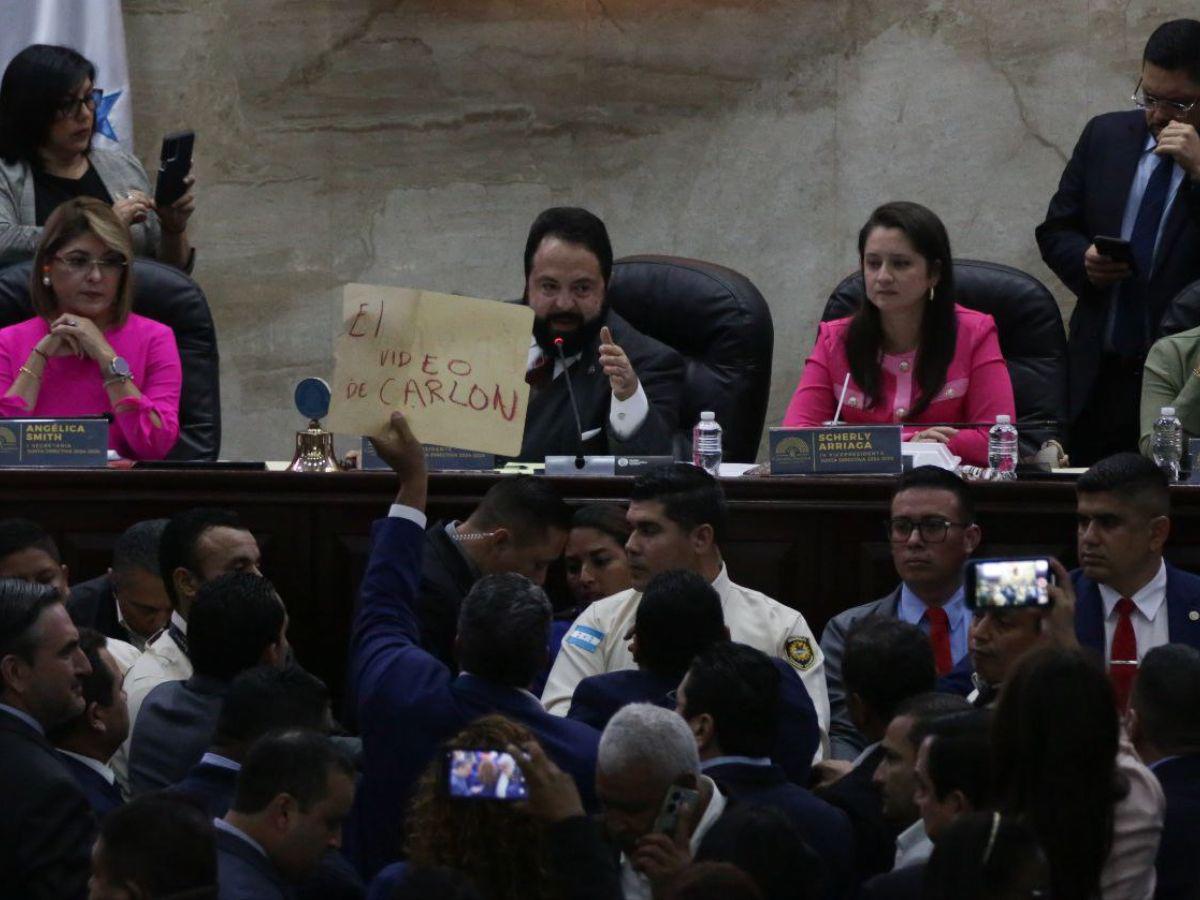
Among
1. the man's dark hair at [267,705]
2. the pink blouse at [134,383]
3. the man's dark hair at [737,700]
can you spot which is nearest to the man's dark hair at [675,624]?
the man's dark hair at [737,700]

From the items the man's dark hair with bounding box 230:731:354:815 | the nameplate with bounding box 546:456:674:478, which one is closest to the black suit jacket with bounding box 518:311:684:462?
the nameplate with bounding box 546:456:674:478

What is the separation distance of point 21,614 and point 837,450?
2221 mm

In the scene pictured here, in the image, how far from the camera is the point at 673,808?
131 inches

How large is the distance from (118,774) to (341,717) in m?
1.04

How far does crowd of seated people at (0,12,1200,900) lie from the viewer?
3.21 m

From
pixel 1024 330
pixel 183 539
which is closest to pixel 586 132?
pixel 1024 330

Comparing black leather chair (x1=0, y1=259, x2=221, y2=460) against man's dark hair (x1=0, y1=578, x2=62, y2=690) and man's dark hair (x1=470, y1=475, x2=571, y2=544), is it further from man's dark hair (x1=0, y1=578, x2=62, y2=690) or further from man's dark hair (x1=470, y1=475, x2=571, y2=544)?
man's dark hair (x1=0, y1=578, x2=62, y2=690)

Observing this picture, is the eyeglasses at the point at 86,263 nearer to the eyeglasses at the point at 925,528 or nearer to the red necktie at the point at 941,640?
the eyeglasses at the point at 925,528

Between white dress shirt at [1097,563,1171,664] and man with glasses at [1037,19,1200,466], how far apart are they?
6.16 ft

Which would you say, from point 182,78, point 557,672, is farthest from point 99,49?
point 557,672

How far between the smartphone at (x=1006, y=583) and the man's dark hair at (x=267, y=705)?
Answer: 1.11 metres

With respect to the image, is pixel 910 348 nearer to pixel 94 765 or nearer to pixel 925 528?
pixel 925 528

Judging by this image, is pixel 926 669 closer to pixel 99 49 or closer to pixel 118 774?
pixel 118 774

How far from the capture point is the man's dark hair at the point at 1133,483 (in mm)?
4953
